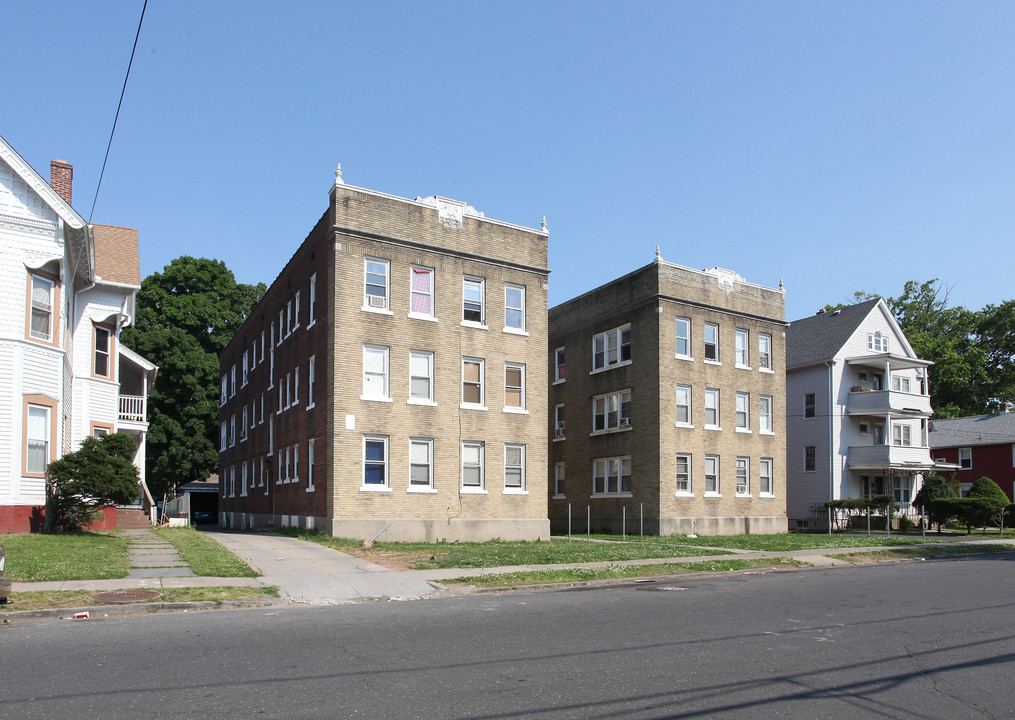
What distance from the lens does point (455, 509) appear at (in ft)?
88.9

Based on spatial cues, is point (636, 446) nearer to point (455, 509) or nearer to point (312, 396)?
point (455, 509)

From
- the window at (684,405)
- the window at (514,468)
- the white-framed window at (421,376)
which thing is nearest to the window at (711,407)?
the window at (684,405)

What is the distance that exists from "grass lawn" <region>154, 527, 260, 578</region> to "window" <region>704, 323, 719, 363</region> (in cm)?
2091

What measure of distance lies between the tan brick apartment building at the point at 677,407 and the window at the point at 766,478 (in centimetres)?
4

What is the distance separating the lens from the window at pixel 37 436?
21.5 m

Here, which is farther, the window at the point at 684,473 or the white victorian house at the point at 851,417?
the white victorian house at the point at 851,417

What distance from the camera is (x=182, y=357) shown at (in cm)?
5109

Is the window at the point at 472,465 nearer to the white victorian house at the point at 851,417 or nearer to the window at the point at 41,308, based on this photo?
the window at the point at 41,308

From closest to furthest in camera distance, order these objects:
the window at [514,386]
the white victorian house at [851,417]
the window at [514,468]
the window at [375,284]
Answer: the window at [375,284] < the window at [514,468] < the window at [514,386] < the white victorian house at [851,417]

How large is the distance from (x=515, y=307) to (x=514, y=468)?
5484mm

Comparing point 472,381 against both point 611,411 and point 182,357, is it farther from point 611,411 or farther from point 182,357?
point 182,357

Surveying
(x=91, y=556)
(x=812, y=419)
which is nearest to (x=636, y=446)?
(x=812, y=419)

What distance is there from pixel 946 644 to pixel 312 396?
22.2 m

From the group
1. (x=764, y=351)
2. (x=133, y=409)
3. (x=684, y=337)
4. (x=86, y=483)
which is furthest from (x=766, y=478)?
(x=86, y=483)
